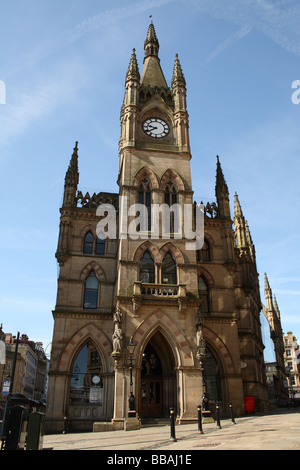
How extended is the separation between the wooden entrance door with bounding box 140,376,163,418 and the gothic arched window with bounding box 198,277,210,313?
688 cm

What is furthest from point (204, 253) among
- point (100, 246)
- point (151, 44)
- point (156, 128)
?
point (151, 44)

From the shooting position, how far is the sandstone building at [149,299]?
27031mm

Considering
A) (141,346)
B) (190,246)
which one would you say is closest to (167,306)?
(141,346)

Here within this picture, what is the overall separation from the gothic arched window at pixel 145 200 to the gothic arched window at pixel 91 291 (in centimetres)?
611

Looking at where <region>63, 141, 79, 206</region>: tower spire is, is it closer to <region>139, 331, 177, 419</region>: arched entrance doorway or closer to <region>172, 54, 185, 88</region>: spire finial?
<region>172, 54, 185, 88</region>: spire finial

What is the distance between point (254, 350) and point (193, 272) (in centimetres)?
1081

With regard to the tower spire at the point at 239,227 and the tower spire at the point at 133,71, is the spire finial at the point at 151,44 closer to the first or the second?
the tower spire at the point at 133,71

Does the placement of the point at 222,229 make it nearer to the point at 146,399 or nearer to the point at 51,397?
the point at 146,399

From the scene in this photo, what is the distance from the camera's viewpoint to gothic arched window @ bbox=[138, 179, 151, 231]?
30.7 m

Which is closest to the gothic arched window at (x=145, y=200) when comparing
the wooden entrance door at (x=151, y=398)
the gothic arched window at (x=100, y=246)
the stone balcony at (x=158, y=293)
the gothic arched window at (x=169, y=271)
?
the gothic arched window at (x=169, y=271)

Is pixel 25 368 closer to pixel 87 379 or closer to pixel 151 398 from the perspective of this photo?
pixel 87 379

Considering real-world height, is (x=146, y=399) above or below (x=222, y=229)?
below

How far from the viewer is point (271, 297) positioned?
76.1 metres

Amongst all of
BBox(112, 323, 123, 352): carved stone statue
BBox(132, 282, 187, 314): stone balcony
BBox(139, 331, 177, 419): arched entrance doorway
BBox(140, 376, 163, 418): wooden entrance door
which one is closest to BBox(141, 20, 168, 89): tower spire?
BBox(132, 282, 187, 314): stone balcony
